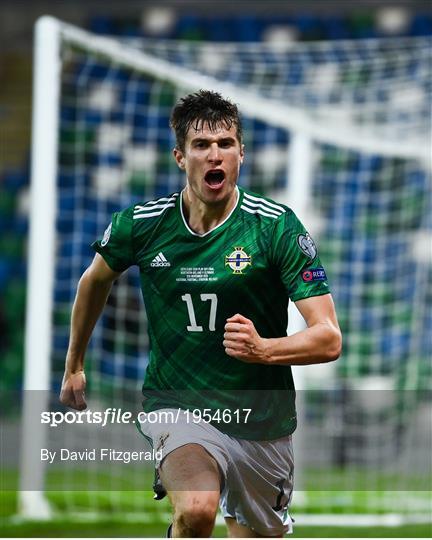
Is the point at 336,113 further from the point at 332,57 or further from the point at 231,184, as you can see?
the point at 231,184

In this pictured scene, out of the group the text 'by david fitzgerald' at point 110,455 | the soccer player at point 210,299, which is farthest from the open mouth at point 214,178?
the text 'by david fitzgerald' at point 110,455

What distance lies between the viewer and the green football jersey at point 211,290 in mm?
3615

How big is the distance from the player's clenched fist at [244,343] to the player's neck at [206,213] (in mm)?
477

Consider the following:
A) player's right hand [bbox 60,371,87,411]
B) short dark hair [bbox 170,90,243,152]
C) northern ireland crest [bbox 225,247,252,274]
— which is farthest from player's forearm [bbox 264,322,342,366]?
player's right hand [bbox 60,371,87,411]

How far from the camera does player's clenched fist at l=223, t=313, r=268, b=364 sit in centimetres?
329

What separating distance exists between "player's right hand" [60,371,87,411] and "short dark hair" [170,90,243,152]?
81 centimetres

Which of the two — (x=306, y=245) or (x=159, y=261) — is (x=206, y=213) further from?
(x=306, y=245)

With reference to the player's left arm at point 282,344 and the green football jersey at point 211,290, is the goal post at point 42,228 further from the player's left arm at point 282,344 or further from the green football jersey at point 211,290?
the player's left arm at point 282,344

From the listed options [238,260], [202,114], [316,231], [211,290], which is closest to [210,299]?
[211,290]

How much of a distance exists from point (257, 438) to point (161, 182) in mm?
6732

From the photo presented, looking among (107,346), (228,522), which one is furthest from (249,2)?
(228,522)

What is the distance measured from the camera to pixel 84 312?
3869mm

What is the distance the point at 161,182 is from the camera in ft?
34.2

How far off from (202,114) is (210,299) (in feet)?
1.81
